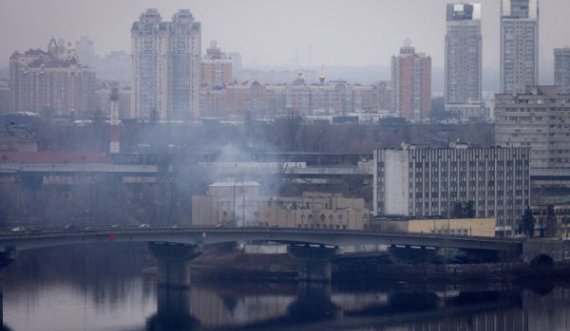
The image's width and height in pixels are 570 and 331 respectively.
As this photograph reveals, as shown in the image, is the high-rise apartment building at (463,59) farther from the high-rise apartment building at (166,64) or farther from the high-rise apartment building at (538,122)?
the high-rise apartment building at (538,122)

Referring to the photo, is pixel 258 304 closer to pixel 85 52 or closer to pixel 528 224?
pixel 528 224

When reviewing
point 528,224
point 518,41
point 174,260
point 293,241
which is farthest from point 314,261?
point 518,41

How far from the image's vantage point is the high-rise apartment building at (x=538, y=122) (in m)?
29.4

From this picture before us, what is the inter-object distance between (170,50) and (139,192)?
19650 millimetres

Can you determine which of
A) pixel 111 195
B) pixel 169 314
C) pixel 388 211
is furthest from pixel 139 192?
pixel 169 314

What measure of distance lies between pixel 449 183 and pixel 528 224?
5.49 feet

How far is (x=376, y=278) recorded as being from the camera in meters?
21.2

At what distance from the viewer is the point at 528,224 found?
2356cm

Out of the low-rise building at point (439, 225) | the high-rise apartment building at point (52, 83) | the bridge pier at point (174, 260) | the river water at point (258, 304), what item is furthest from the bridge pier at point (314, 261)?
the high-rise apartment building at point (52, 83)

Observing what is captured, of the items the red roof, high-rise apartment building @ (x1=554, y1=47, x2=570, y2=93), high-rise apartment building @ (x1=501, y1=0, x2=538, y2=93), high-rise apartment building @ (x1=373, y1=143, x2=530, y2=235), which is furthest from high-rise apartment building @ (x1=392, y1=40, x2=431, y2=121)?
high-rise apartment building @ (x1=373, y1=143, x2=530, y2=235)

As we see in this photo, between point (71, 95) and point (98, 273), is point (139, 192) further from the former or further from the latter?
point (71, 95)

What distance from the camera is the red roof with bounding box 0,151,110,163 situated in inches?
1216

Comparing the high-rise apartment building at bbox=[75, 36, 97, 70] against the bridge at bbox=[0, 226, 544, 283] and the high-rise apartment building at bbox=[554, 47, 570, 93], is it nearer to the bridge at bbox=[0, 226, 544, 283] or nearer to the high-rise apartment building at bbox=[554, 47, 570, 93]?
the high-rise apartment building at bbox=[554, 47, 570, 93]

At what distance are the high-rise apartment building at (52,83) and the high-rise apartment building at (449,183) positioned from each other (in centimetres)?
2070
